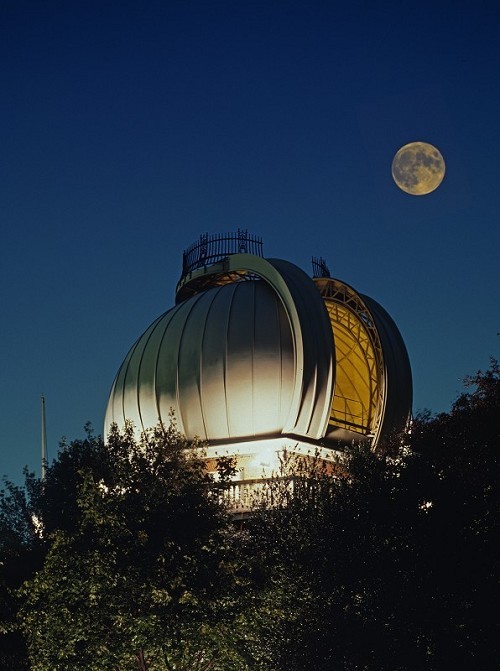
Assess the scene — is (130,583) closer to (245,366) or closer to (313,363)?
Answer: (245,366)

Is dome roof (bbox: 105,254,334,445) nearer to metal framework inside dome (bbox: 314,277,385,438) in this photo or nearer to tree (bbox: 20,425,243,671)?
metal framework inside dome (bbox: 314,277,385,438)

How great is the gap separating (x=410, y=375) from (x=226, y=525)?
62.8 feet

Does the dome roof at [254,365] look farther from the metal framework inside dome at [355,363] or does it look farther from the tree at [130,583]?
the tree at [130,583]

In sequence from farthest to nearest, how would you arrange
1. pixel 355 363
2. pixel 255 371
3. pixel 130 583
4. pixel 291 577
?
pixel 355 363
pixel 255 371
pixel 291 577
pixel 130 583

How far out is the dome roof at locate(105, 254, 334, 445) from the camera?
119ft

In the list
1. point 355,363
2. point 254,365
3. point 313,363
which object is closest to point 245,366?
point 254,365

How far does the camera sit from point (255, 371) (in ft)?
120

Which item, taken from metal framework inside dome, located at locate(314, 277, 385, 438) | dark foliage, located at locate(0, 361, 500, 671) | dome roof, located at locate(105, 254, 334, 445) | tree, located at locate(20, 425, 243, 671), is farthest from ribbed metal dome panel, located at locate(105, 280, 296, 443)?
tree, located at locate(20, 425, 243, 671)

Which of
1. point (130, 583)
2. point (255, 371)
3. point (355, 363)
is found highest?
point (355, 363)

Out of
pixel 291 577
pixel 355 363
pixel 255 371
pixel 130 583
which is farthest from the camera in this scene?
pixel 355 363

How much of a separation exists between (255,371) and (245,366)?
41 cm

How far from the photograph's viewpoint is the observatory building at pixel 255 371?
36.3m

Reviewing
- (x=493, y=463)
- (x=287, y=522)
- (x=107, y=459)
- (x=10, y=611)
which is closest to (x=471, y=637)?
(x=493, y=463)

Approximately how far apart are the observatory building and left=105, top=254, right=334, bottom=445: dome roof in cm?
4
